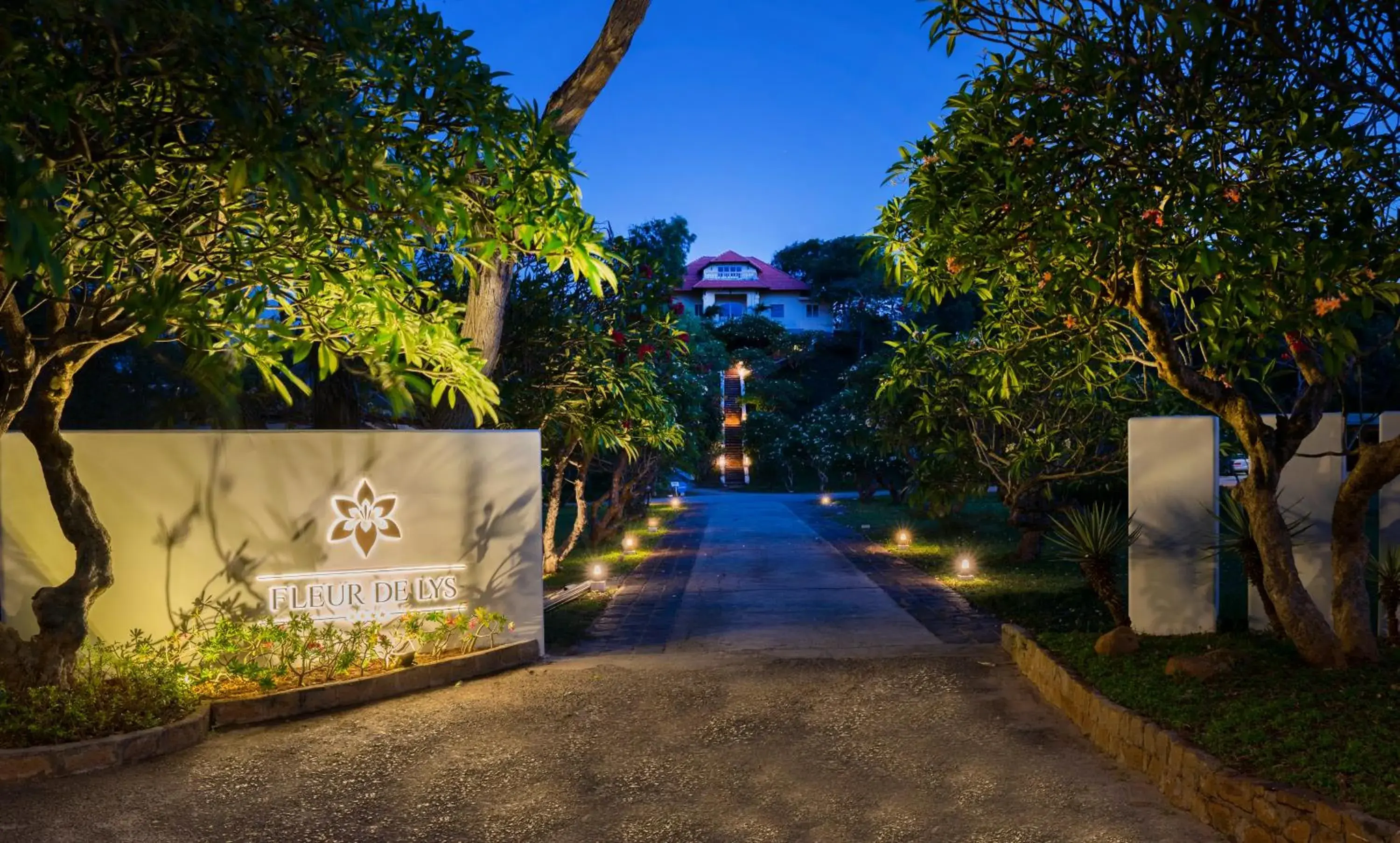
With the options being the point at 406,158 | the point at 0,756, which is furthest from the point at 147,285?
the point at 0,756

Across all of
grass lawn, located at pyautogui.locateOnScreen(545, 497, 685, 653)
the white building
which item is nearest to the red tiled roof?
the white building

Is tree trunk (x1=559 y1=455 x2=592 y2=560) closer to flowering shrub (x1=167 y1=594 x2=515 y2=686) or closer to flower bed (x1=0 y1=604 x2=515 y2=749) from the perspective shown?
flower bed (x1=0 y1=604 x2=515 y2=749)

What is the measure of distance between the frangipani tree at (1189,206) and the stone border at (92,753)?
5.15 m

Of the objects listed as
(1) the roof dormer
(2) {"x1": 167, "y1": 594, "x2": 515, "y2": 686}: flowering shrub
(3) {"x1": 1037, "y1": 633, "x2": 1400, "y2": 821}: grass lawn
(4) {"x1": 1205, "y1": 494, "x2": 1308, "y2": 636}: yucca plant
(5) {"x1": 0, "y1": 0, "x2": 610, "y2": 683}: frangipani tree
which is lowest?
(3) {"x1": 1037, "y1": 633, "x2": 1400, "y2": 821}: grass lawn

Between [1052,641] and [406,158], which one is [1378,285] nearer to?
[1052,641]

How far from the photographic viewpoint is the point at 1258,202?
5262 millimetres

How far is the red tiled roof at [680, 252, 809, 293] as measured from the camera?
182ft

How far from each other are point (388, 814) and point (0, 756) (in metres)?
2.10

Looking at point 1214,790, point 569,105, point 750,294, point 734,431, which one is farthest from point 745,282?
point 1214,790

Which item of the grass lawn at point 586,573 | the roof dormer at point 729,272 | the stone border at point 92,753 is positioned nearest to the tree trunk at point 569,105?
the grass lawn at point 586,573

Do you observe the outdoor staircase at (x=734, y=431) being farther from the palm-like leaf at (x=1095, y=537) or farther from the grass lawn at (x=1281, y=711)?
the grass lawn at (x=1281, y=711)

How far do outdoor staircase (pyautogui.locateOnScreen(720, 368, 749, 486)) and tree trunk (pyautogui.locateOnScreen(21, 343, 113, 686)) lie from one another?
3795cm

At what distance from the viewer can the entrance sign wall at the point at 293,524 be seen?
22.5 feet

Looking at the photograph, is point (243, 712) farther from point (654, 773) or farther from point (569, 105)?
point (569, 105)
